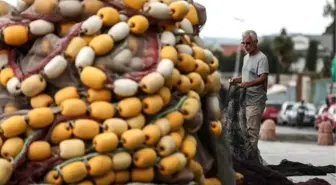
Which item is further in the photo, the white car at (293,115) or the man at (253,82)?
the white car at (293,115)

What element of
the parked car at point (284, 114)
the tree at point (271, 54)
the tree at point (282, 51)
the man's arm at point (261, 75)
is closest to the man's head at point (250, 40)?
the man's arm at point (261, 75)

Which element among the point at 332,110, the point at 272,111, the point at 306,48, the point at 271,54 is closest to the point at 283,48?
the point at 271,54

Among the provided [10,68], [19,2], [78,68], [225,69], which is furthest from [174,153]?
[225,69]

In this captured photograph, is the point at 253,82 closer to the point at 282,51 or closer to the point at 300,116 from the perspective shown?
the point at 300,116

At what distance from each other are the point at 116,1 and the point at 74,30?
335 millimetres

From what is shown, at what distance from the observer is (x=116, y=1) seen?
4.61m

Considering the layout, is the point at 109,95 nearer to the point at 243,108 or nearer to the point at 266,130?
the point at 243,108

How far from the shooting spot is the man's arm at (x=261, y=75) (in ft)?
32.0

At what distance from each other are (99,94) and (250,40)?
19.3ft

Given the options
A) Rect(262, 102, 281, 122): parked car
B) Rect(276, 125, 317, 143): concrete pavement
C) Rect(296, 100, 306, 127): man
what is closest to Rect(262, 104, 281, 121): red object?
Rect(262, 102, 281, 122): parked car

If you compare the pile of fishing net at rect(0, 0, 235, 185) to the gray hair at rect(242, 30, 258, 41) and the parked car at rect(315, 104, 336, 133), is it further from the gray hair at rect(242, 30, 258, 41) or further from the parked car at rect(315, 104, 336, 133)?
the parked car at rect(315, 104, 336, 133)

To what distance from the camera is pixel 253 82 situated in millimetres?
9742

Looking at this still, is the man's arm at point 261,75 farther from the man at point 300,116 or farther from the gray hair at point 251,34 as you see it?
the man at point 300,116

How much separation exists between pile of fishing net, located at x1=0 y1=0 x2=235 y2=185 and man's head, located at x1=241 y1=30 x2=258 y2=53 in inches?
202
